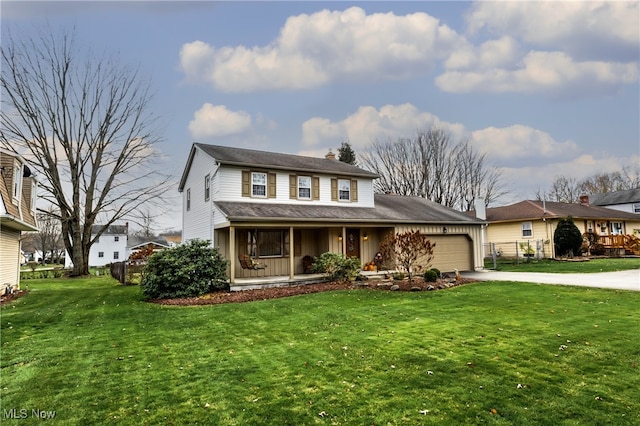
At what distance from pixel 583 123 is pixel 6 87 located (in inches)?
1409

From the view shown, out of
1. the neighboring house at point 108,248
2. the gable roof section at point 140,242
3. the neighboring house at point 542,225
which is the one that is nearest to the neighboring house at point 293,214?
the neighboring house at point 542,225

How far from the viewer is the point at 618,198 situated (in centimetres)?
3938

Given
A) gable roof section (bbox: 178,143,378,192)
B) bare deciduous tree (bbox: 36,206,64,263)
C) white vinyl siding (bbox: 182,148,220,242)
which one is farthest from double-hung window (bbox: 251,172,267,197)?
bare deciduous tree (bbox: 36,206,64,263)

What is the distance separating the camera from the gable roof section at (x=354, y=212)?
14.1 meters

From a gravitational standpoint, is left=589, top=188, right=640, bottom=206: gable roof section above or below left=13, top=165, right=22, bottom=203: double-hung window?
above

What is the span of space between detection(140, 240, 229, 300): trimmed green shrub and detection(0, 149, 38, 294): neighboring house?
4.63m

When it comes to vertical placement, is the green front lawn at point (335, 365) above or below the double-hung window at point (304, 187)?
below

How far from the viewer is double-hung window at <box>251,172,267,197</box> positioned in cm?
1623

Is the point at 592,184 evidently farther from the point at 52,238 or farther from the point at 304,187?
the point at 52,238

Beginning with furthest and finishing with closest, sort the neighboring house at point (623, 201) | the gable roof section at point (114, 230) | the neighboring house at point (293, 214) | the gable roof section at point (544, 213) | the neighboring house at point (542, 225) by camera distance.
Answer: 1. the gable roof section at point (114, 230)
2. the neighboring house at point (623, 201)
3. the gable roof section at point (544, 213)
4. the neighboring house at point (542, 225)
5. the neighboring house at point (293, 214)

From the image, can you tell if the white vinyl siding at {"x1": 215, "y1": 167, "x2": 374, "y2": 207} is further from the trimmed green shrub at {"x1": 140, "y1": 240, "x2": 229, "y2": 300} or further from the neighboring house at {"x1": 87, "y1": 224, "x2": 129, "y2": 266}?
the neighboring house at {"x1": 87, "y1": 224, "x2": 129, "y2": 266}

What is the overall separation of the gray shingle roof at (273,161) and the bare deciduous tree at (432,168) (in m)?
18.5

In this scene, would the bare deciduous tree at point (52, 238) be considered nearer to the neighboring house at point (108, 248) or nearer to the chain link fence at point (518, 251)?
the neighboring house at point (108, 248)

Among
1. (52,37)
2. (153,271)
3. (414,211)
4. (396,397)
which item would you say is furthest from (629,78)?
(52,37)
